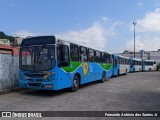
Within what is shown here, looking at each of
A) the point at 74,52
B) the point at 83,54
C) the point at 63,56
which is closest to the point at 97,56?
the point at 83,54

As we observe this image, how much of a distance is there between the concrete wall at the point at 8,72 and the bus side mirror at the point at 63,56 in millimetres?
3641

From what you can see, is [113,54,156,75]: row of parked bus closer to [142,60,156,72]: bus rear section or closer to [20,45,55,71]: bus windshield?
[142,60,156,72]: bus rear section

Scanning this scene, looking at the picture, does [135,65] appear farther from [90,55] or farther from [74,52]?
[74,52]

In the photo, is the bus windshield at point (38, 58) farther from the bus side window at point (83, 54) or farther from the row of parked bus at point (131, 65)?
the row of parked bus at point (131, 65)

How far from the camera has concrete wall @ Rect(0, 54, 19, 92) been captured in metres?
14.0

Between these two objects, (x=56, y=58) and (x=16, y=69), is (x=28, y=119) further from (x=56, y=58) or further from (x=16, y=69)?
(x=16, y=69)

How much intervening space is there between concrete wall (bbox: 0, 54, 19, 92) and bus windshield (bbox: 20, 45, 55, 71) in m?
1.65


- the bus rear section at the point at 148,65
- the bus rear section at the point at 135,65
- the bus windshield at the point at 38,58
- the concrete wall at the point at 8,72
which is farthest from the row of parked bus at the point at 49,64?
the bus rear section at the point at 148,65

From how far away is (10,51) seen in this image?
16.2 metres

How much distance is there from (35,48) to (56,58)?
4.35ft

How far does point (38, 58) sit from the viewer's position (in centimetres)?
1249

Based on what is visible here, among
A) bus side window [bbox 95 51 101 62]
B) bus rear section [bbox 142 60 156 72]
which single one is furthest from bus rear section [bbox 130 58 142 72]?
bus side window [bbox 95 51 101 62]

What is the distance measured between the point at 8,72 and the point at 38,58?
9.96 feet

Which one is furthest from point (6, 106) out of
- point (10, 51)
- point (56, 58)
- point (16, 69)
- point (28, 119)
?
point (10, 51)
